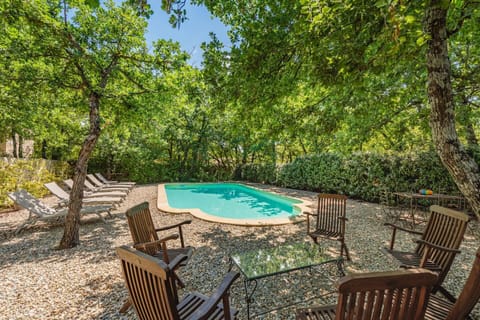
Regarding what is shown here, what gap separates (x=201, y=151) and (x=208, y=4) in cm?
→ 1385

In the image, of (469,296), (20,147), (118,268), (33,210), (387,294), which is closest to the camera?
(387,294)

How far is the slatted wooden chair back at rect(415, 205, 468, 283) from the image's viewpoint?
229 cm

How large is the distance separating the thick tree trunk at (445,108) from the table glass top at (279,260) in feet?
6.17

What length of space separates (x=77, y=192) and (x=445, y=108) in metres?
6.25

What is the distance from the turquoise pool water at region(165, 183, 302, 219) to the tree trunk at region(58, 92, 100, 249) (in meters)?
4.78

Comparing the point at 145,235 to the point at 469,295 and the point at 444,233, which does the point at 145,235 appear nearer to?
the point at 469,295

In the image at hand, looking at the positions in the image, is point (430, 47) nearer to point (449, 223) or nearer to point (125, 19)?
point (449, 223)

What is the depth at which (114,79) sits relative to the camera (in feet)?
16.5

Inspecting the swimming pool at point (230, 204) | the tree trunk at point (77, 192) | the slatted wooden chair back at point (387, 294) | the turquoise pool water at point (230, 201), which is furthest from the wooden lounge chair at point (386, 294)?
the turquoise pool water at point (230, 201)

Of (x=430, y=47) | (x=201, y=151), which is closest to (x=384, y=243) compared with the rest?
(x=430, y=47)

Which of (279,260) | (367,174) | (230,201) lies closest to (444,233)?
(279,260)

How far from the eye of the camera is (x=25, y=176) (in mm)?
8266

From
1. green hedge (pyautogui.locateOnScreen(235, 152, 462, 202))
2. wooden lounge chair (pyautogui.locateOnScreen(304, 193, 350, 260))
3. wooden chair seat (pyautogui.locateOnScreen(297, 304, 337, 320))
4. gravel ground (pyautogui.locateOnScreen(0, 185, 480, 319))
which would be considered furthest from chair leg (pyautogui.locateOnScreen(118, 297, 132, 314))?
green hedge (pyautogui.locateOnScreen(235, 152, 462, 202))

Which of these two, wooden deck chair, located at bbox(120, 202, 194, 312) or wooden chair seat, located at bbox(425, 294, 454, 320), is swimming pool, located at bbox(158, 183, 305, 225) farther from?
wooden chair seat, located at bbox(425, 294, 454, 320)
